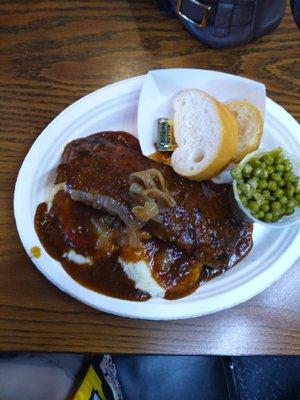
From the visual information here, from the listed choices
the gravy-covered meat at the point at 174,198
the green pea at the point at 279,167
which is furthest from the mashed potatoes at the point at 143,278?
the green pea at the point at 279,167

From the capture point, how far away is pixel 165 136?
1.95 metres

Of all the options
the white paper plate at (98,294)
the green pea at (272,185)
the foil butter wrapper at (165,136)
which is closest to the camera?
the green pea at (272,185)

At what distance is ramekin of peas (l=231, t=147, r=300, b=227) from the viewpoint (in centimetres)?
166

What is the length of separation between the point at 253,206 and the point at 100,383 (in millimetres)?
1125

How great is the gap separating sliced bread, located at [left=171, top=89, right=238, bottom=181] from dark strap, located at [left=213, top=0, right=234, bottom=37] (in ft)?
1.01

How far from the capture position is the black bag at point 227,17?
72.2 inches

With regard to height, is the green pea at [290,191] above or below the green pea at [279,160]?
below

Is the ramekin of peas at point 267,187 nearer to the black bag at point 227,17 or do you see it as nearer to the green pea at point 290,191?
the green pea at point 290,191

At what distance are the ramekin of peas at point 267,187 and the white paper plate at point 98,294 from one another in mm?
219

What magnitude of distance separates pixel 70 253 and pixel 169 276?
41 cm

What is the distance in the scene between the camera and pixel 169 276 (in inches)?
71.4

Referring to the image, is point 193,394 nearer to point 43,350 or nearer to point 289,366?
point 289,366

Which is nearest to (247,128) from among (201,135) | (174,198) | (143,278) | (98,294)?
(201,135)

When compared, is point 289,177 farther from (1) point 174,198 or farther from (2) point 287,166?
(1) point 174,198
